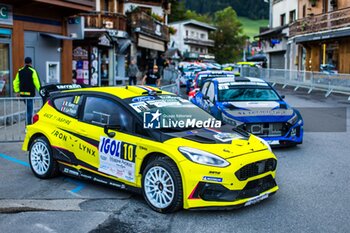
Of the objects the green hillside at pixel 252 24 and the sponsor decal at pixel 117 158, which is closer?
the sponsor decal at pixel 117 158

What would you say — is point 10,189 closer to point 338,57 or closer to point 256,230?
point 256,230

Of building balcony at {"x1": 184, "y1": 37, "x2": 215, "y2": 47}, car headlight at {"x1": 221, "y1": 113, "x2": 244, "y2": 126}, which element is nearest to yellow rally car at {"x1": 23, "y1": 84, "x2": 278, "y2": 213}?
car headlight at {"x1": 221, "y1": 113, "x2": 244, "y2": 126}

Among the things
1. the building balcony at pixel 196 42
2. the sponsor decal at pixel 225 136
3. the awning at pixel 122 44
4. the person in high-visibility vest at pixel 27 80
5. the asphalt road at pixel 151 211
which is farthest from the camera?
the building balcony at pixel 196 42

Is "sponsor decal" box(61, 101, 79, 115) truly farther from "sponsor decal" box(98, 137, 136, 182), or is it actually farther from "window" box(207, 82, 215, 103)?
"window" box(207, 82, 215, 103)

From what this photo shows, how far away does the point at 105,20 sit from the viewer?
27391 mm

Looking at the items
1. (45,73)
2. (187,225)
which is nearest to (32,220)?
(187,225)

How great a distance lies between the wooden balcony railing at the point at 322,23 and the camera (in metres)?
29.7

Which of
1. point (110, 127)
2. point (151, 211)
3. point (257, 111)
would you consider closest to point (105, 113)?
point (110, 127)

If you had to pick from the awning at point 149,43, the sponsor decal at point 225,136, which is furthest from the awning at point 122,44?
the sponsor decal at point 225,136

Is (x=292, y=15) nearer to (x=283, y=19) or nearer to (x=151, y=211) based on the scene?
(x=283, y=19)

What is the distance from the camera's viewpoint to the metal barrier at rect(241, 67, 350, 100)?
23211mm

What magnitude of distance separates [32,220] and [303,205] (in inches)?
135

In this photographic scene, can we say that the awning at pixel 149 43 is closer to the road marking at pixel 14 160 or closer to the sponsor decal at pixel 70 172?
the road marking at pixel 14 160

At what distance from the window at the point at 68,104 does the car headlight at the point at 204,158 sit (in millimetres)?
2327
